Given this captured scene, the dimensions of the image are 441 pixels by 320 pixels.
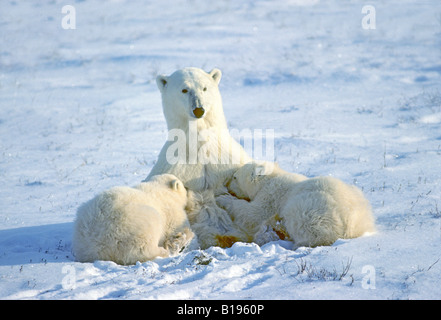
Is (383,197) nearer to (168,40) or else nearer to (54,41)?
(168,40)

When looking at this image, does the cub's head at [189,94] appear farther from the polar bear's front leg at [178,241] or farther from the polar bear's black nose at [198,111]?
the polar bear's front leg at [178,241]

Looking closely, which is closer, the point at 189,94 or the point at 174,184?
the point at 174,184

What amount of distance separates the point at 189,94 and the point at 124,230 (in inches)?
69.7

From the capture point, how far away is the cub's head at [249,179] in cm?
565

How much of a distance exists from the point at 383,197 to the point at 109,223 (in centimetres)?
339

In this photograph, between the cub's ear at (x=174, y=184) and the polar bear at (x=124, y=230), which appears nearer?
the polar bear at (x=124, y=230)

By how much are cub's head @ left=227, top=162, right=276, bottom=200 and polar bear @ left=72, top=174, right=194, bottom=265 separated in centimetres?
100

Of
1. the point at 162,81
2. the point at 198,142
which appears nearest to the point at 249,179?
the point at 198,142

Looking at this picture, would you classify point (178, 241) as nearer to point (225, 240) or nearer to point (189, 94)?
point (225, 240)

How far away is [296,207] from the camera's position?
16.0 ft

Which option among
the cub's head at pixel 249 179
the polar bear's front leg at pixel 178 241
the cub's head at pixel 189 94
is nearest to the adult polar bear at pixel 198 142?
the cub's head at pixel 189 94

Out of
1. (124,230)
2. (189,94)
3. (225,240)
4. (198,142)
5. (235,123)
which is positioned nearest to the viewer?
(124,230)

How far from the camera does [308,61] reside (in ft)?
50.5

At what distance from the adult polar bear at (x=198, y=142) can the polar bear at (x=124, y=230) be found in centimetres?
60
